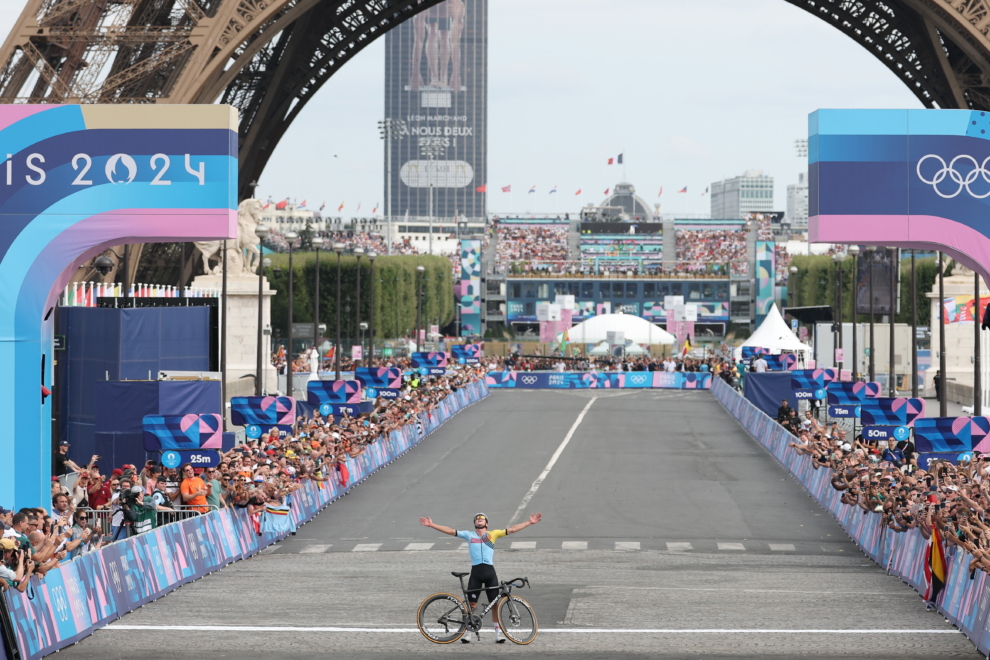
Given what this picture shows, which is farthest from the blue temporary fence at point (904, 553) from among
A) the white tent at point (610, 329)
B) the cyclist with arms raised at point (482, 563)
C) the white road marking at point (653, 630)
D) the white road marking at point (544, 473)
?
the white tent at point (610, 329)

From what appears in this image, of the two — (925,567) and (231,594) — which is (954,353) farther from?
(231,594)

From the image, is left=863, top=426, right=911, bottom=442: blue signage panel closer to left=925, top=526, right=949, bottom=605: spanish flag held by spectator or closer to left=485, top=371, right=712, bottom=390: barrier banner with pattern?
left=925, top=526, right=949, bottom=605: spanish flag held by spectator

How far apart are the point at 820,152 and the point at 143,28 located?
22751 millimetres

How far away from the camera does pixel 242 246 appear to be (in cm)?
5044

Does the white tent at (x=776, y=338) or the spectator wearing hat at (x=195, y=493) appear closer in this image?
the spectator wearing hat at (x=195, y=493)

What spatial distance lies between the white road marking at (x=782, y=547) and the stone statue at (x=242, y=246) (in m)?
28.4

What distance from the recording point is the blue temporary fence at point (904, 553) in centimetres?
1616

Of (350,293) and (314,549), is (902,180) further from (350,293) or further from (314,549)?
(350,293)

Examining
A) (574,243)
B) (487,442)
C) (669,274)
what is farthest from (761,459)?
(574,243)

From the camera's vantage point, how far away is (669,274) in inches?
5359

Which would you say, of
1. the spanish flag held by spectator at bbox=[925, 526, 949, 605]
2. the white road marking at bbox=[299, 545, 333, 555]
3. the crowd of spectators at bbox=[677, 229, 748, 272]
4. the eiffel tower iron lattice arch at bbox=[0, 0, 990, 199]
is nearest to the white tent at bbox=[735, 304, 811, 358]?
the eiffel tower iron lattice arch at bbox=[0, 0, 990, 199]

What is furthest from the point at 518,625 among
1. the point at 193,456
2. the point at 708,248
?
the point at 708,248

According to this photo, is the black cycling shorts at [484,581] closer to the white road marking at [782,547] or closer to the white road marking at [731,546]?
the white road marking at [731,546]

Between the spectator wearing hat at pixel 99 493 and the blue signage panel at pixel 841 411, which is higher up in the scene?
the blue signage panel at pixel 841 411
